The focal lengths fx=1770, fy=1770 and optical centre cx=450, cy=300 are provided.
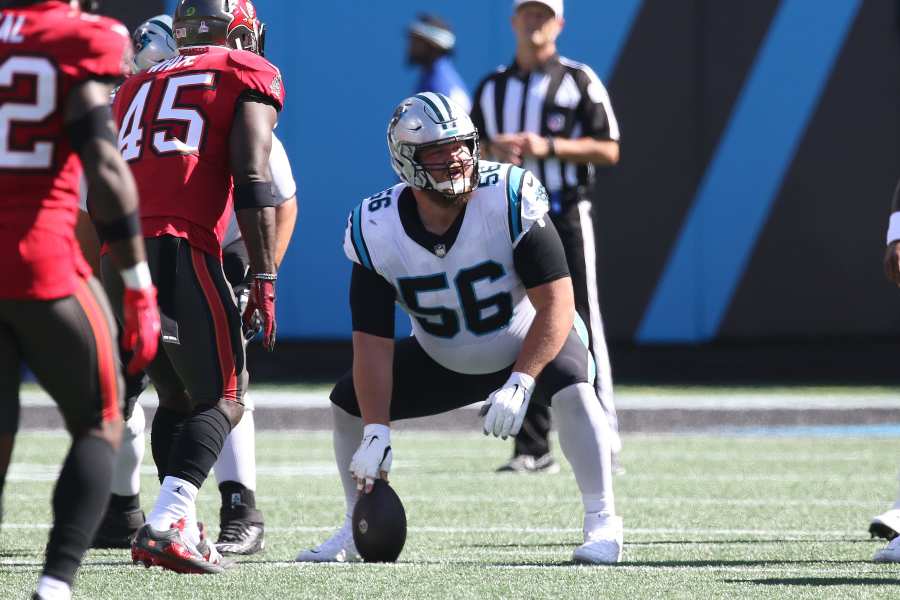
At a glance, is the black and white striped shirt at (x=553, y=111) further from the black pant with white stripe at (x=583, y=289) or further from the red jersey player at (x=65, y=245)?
the red jersey player at (x=65, y=245)

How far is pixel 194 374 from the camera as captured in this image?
186 inches

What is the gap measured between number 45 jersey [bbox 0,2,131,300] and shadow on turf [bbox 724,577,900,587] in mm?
1936

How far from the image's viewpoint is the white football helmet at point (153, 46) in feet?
19.0

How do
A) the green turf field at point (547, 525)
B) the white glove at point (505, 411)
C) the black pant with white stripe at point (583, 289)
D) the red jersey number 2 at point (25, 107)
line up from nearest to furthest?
the red jersey number 2 at point (25, 107) < the green turf field at point (547, 525) < the white glove at point (505, 411) < the black pant with white stripe at point (583, 289)

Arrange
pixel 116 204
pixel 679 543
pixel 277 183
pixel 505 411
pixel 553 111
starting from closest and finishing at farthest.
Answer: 1. pixel 116 204
2. pixel 505 411
3. pixel 679 543
4. pixel 277 183
5. pixel 553 111

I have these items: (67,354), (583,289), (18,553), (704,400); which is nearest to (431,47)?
(704,400)

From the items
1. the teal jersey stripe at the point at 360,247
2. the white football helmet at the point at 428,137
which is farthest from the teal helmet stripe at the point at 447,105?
the teal jersey stripe at the point at 360,247

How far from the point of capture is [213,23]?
16.7ft

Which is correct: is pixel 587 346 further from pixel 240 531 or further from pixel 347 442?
pixel 240 531

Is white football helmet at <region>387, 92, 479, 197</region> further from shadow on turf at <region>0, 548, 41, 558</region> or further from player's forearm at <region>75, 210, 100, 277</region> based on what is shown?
shadow on turf at <region>0, 548, 41, 558</region>

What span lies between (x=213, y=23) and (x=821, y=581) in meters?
2.30

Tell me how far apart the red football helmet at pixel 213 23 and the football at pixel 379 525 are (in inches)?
53.5

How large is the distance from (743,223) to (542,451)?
5140mm

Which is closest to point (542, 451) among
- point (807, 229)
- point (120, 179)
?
point (120, 179)
